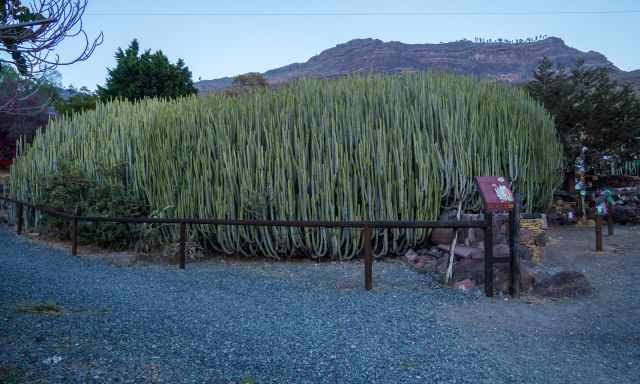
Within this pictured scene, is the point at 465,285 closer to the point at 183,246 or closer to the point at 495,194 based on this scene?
the point at 495,194

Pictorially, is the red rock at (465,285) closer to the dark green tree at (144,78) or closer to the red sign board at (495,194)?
the red sign board at (495,194)

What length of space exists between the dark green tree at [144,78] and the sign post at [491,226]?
53.8ft

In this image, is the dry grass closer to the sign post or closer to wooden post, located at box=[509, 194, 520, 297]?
the sign post

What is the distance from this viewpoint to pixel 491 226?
4.73m

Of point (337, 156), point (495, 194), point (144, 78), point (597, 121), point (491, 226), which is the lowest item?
point (491, 226)

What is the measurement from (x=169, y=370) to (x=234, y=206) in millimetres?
4160

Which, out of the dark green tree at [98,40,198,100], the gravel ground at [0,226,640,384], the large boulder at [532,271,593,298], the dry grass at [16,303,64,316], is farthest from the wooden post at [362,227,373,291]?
the dark green tree at [98,40,198,100]

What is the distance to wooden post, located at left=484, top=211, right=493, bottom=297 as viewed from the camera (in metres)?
4.70

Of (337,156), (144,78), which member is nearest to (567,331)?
(337,156)

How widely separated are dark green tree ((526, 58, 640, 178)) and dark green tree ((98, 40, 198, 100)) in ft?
44.9

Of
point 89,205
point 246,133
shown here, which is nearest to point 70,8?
point 246,133

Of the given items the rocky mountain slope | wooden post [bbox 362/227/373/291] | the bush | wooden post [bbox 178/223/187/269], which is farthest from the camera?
the rocky mountain slope

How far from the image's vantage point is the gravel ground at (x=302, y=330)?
2.95 metres

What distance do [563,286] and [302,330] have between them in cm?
265
